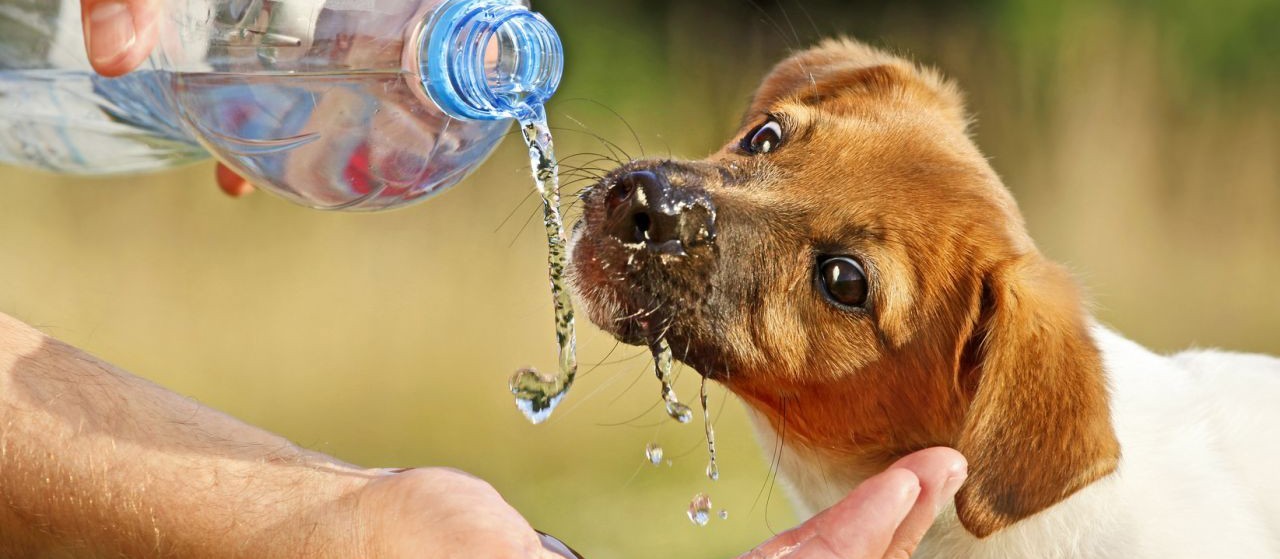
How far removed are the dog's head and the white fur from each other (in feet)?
0.57

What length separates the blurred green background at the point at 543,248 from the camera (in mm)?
5562

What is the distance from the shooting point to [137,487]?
2.45 meters

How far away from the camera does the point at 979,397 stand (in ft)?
8.52

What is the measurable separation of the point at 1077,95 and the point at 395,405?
3726 mm

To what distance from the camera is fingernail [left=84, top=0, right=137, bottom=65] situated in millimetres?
2334

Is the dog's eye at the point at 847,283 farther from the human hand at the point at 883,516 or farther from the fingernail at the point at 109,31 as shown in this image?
the fingernail at the point at 109,31

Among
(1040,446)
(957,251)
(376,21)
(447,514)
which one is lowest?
(447,514)

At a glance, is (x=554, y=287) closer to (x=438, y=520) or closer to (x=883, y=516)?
(x=438, y=520)

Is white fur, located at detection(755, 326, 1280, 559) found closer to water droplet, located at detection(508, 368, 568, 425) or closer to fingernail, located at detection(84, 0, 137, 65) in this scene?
water droplet, located at detection(508, 368, 568, 425)

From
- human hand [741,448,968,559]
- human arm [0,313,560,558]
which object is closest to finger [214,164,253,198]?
human arm [0,313,560,558]

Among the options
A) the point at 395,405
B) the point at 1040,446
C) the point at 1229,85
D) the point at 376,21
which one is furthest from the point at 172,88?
the point at 1229,85

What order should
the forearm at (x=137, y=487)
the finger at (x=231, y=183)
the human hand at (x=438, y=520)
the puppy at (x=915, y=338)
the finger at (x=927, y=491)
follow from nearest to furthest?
the human hand at (x=438, y=520), the finger at (x=927, y=491), the forearm at (x=137, y=487), the puppy at (x=915, y=338), the finger at (x=231, y=183)

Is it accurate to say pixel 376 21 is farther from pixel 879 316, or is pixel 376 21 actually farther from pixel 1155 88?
pixel 1155 88

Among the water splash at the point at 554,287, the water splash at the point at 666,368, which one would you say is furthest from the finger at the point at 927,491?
the water splash at the point at 554,287
